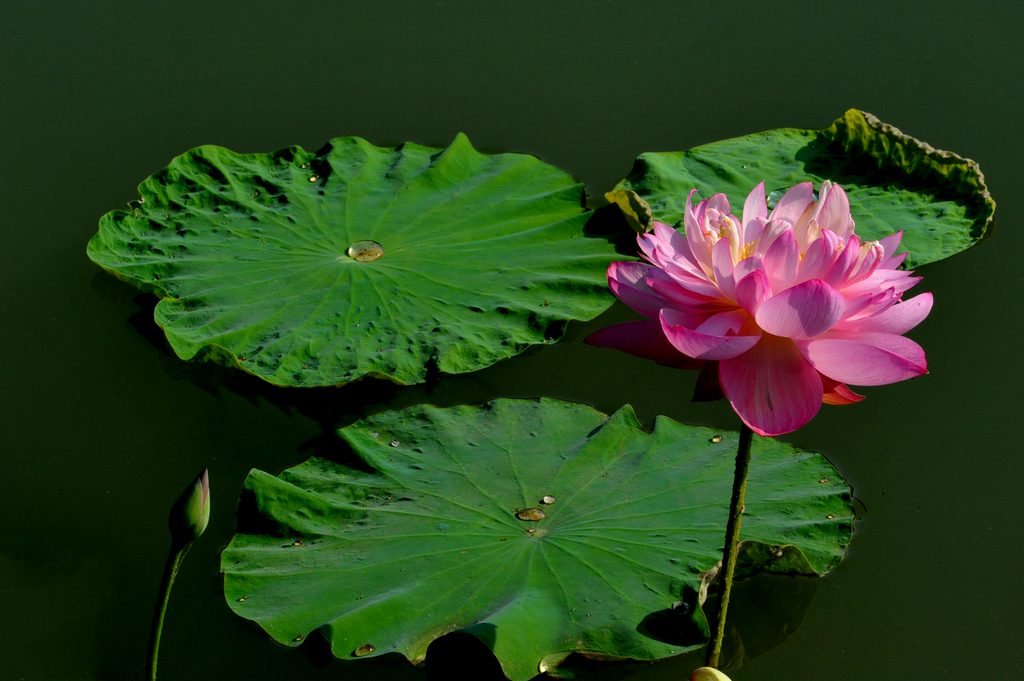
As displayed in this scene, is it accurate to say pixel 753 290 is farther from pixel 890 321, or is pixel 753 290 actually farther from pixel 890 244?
pixel 890 244

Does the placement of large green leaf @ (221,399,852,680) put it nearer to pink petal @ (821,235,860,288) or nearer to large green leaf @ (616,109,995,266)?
pink petal @ (821,235,860,288)

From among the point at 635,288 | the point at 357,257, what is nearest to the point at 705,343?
the point at 635,288

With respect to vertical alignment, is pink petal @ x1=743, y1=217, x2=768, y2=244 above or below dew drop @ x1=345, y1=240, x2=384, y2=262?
above

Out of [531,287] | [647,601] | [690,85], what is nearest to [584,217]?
[531,287]

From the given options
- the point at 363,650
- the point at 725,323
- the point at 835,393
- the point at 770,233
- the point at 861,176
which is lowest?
the point at 363,650

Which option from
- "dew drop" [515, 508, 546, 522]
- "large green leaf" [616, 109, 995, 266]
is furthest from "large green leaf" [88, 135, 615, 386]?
"dew drop" [515, 508, 546, 522]
